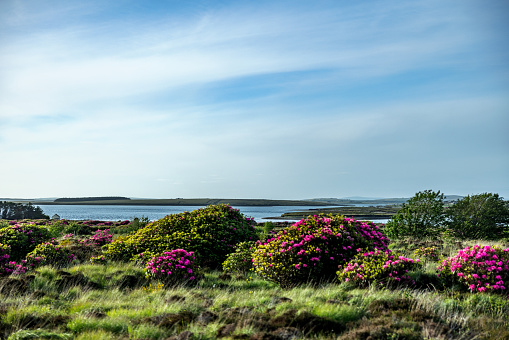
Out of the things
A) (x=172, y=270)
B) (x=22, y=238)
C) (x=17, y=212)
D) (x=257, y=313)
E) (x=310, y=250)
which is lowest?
(x=17, y=212)

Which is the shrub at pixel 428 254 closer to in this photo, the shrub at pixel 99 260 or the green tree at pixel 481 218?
the green tree at pixel 481 218

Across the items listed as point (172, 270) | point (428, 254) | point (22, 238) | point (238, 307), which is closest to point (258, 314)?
point (238, 307)

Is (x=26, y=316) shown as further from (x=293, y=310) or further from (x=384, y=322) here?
(x=384, y=322)

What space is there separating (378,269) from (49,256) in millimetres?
12565

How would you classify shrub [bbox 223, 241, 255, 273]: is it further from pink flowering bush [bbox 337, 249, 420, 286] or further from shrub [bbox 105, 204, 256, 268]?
pink flowering bush [bbox 337, 249, 420, 286]

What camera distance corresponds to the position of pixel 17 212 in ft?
214

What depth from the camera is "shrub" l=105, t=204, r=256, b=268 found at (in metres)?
14.2

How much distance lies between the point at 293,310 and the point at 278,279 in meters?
3.57

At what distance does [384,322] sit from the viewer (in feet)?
20.4

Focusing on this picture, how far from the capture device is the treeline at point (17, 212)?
64.8m

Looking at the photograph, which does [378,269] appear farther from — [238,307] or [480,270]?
[238,307]

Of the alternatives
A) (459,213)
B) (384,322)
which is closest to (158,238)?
(384,322)

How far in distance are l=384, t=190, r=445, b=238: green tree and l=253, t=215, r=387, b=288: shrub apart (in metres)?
9.08

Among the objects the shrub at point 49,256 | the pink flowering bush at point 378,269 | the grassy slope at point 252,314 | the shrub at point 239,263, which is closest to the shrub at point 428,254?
the pink flowering bush at point 378,269
